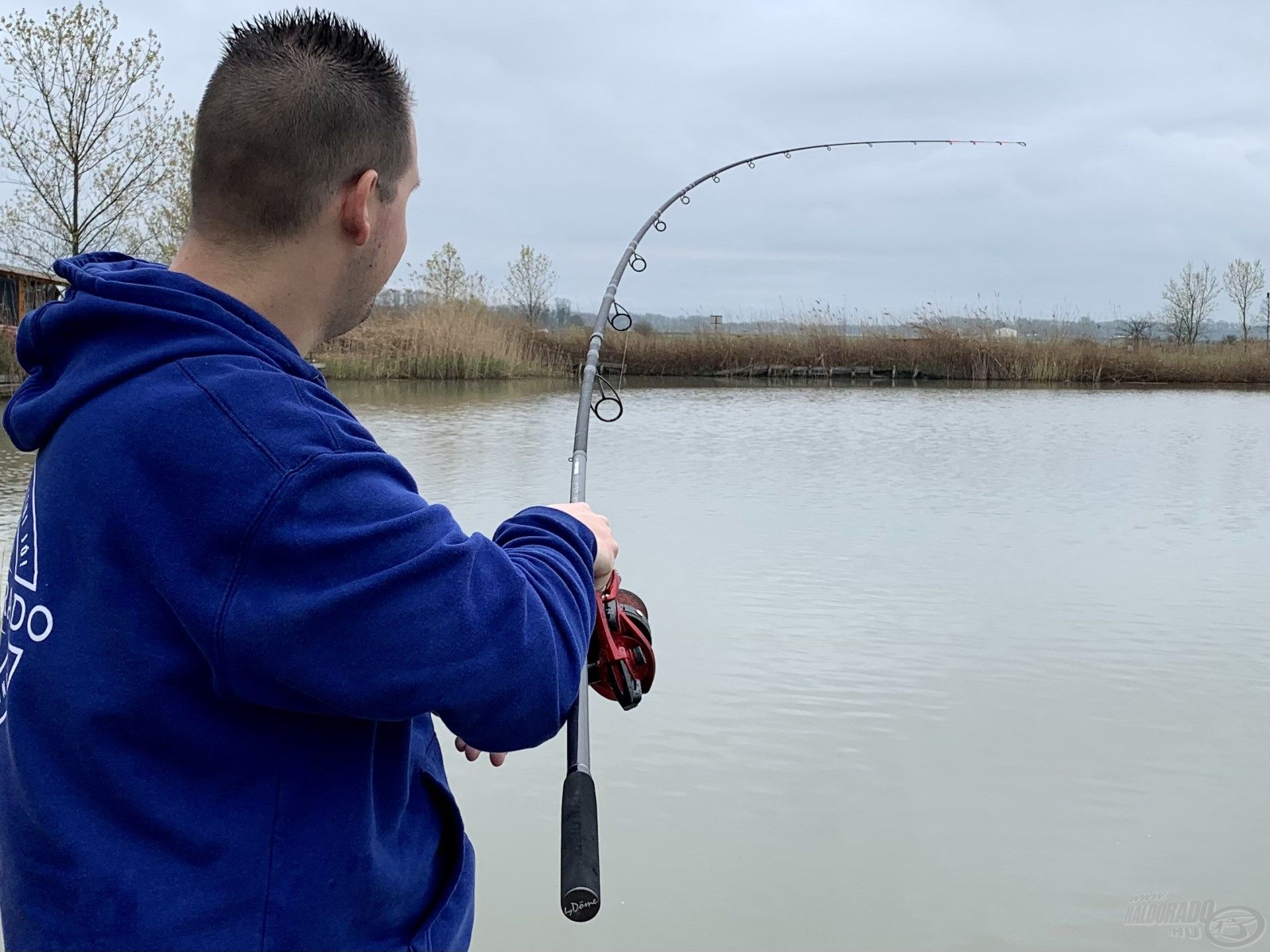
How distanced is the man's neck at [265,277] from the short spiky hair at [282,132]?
0.02 meters

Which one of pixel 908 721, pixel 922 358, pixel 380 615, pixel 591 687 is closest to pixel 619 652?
pixel 591 687

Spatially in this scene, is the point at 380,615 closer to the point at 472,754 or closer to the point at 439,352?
the point at 472,754

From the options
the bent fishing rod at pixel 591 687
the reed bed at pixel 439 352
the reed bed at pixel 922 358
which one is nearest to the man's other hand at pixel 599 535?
the bent fishing rod at pixel 591 687

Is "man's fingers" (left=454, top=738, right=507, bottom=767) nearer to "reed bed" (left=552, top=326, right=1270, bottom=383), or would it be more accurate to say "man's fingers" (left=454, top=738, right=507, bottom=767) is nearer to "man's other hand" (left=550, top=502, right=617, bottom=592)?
"man's other hand" (left=550, top=502, right=617, bottom=592)

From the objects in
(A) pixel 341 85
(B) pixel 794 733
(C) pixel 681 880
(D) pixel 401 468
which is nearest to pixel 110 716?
(D) pixel 401 468

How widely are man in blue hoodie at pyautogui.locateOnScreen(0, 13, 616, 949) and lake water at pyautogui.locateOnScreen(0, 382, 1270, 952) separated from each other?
177 centimetres

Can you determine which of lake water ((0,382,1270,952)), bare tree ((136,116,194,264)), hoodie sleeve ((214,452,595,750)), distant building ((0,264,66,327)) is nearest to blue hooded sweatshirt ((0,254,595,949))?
hoodie sleeve ((214,452,595,750))

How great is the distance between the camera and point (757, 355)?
21.5 m

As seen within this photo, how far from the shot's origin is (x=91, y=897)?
949 millimetres

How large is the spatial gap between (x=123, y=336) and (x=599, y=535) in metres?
0.50

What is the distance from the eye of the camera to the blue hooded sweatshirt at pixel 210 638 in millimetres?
912

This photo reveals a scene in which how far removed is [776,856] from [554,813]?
57cm

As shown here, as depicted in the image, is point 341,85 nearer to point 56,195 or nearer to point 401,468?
point 401,468

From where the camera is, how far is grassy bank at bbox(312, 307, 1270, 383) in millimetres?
18969
